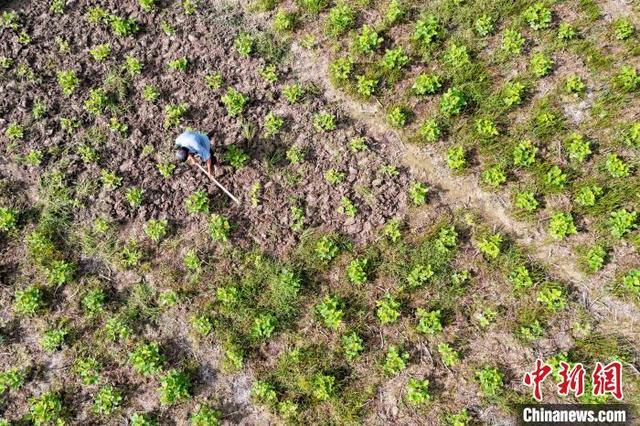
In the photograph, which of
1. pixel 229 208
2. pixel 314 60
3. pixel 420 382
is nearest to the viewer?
pixel 420 382

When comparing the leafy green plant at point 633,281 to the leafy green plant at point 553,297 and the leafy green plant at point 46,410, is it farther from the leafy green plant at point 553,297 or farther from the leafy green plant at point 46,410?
the leafy green plant at point 46,410

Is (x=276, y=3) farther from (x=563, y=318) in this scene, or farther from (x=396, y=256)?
(x=563, y=318)

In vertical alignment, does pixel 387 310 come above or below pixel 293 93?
below

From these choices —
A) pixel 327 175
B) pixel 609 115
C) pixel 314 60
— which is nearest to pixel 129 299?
pixel 327 175

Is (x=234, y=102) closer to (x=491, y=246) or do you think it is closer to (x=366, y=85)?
(x=366, y=85)

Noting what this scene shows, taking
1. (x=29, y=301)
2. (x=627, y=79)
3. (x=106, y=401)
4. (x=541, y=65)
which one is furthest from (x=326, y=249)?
(x=627, y=79)

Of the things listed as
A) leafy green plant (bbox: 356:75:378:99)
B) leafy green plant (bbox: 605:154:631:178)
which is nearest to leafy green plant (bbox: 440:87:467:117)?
leafy green plant (bbox: 356:75:378:99)
